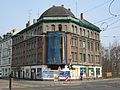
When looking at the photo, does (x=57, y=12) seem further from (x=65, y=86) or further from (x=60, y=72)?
(x=65, y=86)

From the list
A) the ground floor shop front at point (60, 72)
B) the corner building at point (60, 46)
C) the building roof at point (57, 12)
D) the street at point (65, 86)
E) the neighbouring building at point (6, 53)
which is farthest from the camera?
the neighbouring building at point (6, 53)

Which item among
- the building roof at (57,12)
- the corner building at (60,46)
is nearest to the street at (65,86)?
the corner building at (60,46)

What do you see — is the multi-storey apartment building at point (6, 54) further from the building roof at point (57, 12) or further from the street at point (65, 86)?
the street at point (65, 86)

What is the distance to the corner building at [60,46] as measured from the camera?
215 ft

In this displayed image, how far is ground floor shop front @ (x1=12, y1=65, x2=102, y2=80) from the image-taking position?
216 ft

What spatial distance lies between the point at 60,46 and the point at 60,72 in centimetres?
562

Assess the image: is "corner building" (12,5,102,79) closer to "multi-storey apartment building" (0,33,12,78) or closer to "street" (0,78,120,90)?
"street" (0,78,120,90)

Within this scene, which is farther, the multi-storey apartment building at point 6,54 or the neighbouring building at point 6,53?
the multi-storey apartment building at point 6,54

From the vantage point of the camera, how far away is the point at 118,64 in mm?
98438

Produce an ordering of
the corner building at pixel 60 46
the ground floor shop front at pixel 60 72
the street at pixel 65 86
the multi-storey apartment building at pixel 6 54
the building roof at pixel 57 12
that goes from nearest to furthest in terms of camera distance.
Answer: the street at pixel 65 86 → the corner building at pixel 60 46 → the ground floor shop front at pixel 60 72 → the building roof at pixel 57 12 → the multi-storey apartment building at pixel 6 54

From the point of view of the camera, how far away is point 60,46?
215ft

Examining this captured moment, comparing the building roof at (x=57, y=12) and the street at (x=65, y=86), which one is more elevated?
the building roof at (x=57, y=12)

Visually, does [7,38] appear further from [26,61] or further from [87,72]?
[87,72]

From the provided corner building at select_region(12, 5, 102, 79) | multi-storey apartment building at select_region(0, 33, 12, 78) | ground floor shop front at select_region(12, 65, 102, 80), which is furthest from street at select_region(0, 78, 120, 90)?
multi-storey apartment building at select_region(0, 33, 12, 78)
